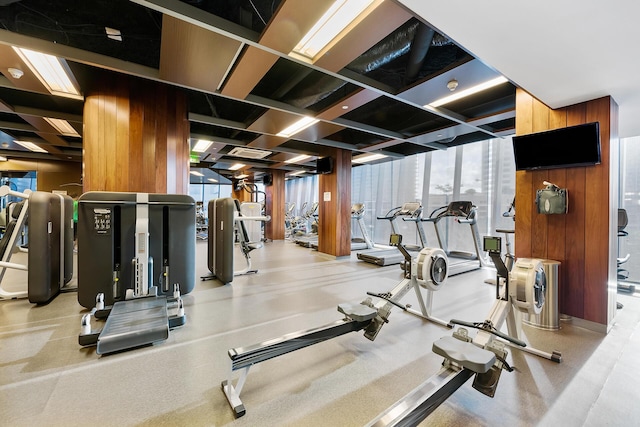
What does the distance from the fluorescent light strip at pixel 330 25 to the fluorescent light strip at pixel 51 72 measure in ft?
8.84

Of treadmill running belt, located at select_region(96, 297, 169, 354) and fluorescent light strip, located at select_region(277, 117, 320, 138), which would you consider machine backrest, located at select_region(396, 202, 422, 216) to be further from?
treadmill running belt, located at select_region(96, 297, 169, 354)

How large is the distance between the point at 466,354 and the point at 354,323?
1.01m

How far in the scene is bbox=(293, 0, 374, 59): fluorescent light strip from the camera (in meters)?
2.10

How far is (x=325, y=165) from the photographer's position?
7.23 m

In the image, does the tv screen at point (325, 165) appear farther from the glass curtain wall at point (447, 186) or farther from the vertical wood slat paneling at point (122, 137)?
the vertical wood slat paneling at point (122, 137)

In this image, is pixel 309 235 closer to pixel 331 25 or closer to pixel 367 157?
pixel 367 157

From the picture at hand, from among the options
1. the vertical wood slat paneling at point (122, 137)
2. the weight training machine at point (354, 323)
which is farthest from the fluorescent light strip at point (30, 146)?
the weight training machine at point (354, 323)

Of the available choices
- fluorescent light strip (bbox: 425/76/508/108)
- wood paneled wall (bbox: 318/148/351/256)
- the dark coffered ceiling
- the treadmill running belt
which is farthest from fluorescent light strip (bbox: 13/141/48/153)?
fluorescent light strip (bbox: 425/76/508/108)

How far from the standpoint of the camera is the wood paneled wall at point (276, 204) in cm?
1074

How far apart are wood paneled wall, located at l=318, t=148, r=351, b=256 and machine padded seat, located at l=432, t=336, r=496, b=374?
534 cm

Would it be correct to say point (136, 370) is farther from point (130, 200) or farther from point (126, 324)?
point (130, 200)

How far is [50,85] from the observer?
3.47 metres

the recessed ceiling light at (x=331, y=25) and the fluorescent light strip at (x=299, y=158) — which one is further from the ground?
the fluorescent light strip at (x=299, y=158)

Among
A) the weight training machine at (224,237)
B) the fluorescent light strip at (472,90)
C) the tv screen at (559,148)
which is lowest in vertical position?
the weight training machine at (224,237)
